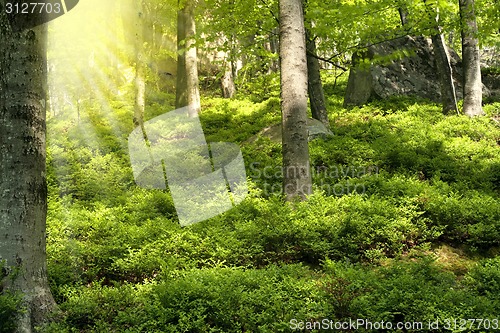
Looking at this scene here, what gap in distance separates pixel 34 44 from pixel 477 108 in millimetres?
13457

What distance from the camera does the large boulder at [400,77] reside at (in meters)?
16.4

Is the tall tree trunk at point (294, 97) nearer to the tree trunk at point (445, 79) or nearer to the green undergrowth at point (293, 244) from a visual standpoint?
the green undergrowth at point (293, 244)

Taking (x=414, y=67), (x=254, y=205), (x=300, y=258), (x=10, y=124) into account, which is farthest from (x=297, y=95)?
(x=414, y=67)

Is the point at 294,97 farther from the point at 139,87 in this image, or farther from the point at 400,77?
the point at 400,77

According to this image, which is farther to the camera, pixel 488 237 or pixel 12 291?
pixel 488 237

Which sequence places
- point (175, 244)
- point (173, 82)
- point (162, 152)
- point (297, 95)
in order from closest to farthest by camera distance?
point (175, 244)
point (297, 95)
point (162, 152)
point (173, 82)

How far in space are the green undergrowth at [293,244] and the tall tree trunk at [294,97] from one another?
1.70 feet

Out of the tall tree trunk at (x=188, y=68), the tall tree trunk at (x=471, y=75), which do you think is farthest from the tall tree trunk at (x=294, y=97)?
the tall tree trunk at (x=471, y=75)

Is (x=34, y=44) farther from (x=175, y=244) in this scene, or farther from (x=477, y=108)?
(x=477, y=108)

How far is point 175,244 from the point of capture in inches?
230

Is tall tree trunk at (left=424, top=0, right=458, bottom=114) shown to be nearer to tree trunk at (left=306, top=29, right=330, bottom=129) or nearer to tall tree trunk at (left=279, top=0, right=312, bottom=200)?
tree trunk at (left=306, top=29, right=330, bottom=129)

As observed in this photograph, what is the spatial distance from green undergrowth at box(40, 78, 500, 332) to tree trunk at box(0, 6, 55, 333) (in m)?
0.59

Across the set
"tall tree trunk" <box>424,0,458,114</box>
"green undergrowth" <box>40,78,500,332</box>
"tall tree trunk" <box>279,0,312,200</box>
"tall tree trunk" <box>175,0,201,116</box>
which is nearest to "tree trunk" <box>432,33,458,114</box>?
"tall tree trunk" <box>424,0,458,114</box>

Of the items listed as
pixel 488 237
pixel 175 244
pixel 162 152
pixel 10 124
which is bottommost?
pixel 488 237
